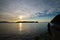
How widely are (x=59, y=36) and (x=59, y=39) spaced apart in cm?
88

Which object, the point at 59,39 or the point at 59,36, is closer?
the point at 59,39

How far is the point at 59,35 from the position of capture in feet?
38.5

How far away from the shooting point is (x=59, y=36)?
38.1 ft

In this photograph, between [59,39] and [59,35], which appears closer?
[59,39]

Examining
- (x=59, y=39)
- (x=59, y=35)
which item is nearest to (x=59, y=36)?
(x=59, y=35)

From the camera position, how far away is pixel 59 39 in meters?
10.8

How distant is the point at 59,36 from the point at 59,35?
0.52ft

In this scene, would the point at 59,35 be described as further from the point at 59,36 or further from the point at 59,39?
the point at 59,39

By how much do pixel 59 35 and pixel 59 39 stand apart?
1.02 meters
